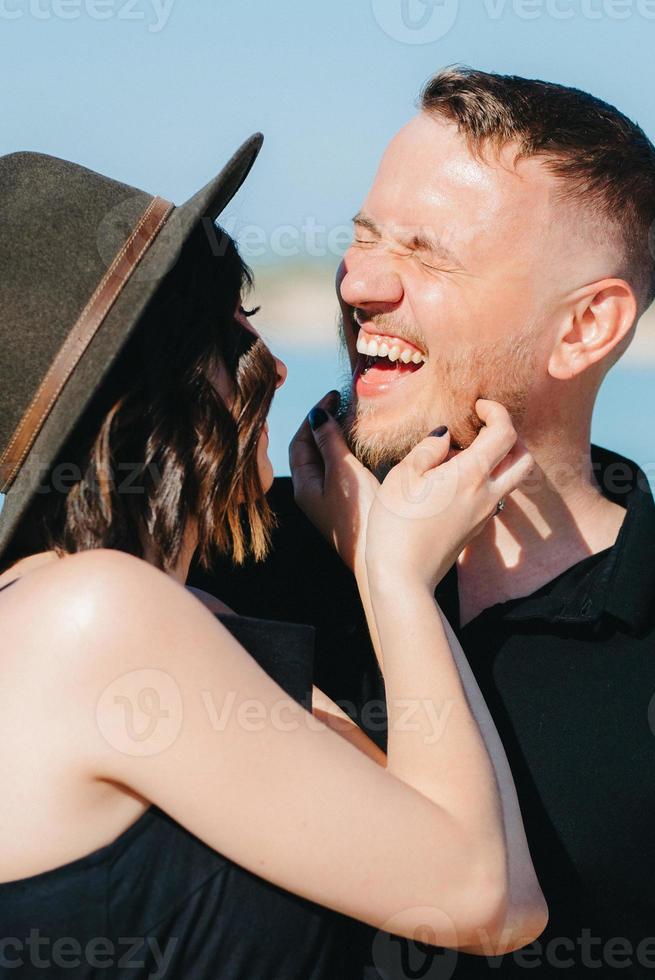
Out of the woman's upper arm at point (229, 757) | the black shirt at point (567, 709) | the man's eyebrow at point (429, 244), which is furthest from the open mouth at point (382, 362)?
the woman's upper arm at point (229, 757)

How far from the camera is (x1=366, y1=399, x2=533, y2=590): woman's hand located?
2.51 metres

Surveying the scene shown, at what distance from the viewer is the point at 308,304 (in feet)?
64.1

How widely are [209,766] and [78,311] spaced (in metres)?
0.79

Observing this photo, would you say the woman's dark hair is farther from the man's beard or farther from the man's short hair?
the man's short hair

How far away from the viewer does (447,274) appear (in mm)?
3258

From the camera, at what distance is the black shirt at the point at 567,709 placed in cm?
257

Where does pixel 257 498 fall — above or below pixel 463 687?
above

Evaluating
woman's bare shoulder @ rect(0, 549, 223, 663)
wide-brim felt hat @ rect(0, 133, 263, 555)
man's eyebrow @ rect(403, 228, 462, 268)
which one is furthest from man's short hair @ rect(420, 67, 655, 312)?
woman's bare shoulder @ rect(0, 549, 223, 663)

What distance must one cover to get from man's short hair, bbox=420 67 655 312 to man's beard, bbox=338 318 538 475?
0.38 m

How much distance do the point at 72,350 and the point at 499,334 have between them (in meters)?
1.47

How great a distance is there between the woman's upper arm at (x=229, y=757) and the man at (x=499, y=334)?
875 mm

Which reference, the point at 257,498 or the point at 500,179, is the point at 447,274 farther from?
the point at 257,498

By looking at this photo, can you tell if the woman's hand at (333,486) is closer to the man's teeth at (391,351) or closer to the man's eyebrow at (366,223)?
the man's teeth at (391,351)

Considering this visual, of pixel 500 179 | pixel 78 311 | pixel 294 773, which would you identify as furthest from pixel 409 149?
pixel 294 773
